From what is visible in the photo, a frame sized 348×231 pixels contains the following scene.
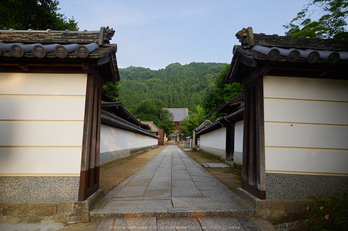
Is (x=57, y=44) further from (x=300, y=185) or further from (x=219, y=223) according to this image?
(x=300, y=185)

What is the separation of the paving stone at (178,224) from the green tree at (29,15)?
1603 cm

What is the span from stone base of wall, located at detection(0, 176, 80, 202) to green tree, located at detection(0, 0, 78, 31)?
536 inches

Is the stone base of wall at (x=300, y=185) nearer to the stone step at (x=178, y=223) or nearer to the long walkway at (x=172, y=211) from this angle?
the long walkway at (x=172, y=211)

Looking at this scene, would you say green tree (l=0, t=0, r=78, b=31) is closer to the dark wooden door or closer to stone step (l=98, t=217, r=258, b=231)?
the dark wooden door

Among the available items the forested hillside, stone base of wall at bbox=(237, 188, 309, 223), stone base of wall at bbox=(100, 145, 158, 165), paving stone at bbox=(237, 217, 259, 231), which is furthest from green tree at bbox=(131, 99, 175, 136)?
paving stone at bbox=(237, 217, 259, 231)

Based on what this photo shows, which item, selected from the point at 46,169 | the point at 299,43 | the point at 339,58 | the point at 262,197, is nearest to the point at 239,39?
the point at 299,43

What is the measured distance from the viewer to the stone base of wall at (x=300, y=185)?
3.96 metres

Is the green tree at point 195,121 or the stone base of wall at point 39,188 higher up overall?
the green tree at point 195,121

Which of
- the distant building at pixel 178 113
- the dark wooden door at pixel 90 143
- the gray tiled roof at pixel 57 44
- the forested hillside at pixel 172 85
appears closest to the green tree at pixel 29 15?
the gray tiled roof at pixel 57 44

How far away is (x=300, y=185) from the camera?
157 inches

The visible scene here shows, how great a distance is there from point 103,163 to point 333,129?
992 cm

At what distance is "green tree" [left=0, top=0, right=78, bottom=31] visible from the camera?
12.7 m

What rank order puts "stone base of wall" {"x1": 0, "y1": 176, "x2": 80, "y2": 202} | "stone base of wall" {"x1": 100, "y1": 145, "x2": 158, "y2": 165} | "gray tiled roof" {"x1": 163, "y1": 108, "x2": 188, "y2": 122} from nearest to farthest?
"stone base of wall" {"x1": 0, "y1": 176, "x2": 80, "y2": 202} → "stone base of wall" {"x1": 100, "y1": 145, "x2": 158, "y2": 165} → "gray tiled roof" {"x1": 163, "y1": 108, "x2": 188, "y2": 122}

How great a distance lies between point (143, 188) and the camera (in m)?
5.77
